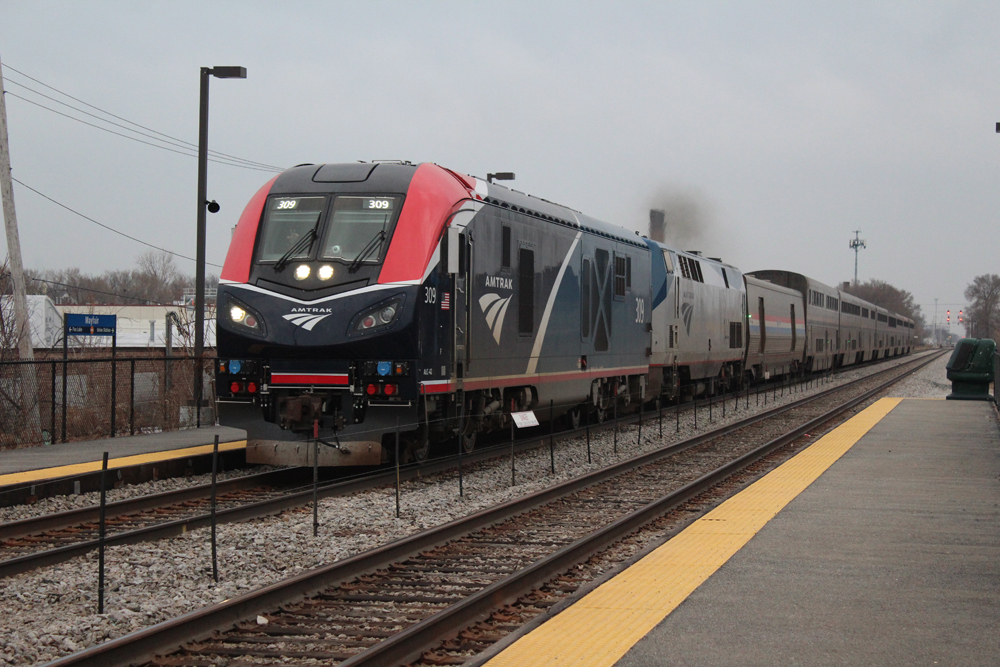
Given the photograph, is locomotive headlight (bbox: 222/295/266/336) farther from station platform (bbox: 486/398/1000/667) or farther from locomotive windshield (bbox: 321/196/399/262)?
station platform (bbox: 486/398/1000/667)

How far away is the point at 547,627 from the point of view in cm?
612

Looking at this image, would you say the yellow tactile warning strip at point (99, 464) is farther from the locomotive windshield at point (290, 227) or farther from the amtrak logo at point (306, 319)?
the locomotive windshield at point (290, 227)

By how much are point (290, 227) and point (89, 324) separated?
304 inches

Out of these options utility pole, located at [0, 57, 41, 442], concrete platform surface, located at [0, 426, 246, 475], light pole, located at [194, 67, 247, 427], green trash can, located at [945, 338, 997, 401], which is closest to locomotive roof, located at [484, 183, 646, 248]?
concrete platform surface, located at [0, 426, 246, 475]

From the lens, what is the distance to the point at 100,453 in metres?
14.0

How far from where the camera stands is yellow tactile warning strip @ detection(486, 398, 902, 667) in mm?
5590

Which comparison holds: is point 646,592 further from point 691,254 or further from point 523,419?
point 691,254

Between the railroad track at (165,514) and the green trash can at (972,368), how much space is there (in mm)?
21363

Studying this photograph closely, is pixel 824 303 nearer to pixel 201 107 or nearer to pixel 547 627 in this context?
pixel 201 107

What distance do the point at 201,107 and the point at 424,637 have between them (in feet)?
52.0

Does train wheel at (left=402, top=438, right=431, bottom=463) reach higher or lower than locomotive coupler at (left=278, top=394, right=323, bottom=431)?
lower

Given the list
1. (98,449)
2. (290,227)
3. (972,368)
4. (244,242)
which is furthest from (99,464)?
(972,368)

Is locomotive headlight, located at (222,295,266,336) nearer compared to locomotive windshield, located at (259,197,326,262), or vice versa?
locomotive headlight, located at (222,295,266,336)

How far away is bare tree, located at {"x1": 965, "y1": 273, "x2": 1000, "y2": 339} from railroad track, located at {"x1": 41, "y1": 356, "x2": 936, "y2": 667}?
11070 cm
